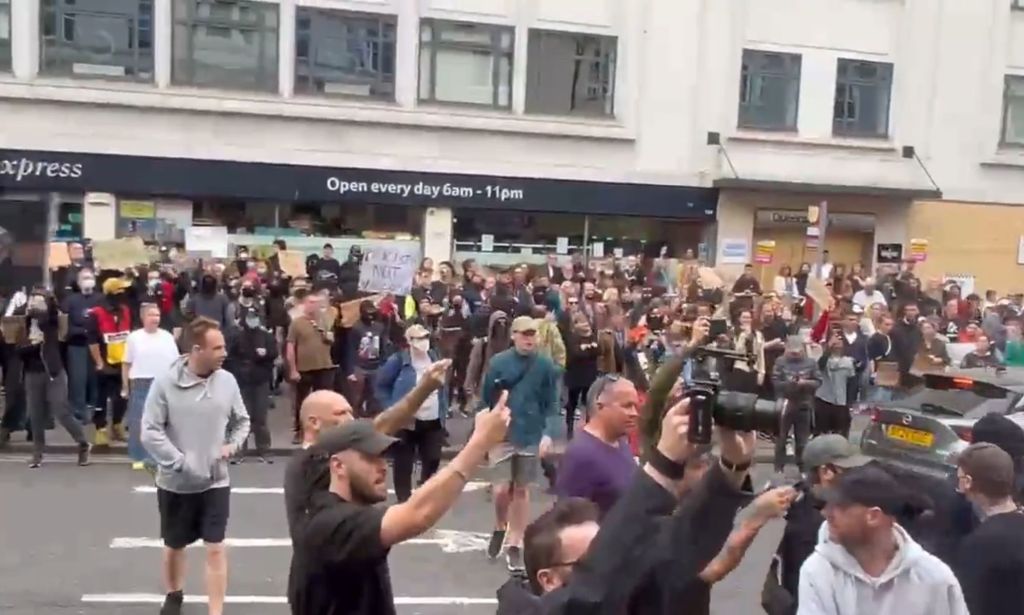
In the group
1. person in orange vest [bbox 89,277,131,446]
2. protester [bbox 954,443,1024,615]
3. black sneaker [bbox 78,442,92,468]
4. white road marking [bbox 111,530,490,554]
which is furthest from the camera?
person in orange vest [bbox 89,277,131,446]

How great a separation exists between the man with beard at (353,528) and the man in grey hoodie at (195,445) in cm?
303

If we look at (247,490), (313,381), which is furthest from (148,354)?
(313,381)

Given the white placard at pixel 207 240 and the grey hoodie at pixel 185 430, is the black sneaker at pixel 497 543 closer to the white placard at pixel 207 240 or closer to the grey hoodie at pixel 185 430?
the grey hoodie at pixel 185 430

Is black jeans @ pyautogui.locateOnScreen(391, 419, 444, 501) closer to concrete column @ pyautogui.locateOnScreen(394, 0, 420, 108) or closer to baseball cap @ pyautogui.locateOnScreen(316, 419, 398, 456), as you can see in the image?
baseball cap @ pyautogui.locateOnScreen(316, 419, 398, 456)

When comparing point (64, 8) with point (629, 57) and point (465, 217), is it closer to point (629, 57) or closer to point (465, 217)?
point (465, 217)

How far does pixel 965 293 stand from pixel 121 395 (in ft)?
64.1

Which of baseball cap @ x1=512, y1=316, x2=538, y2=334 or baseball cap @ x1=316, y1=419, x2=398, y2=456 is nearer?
baseball cap @ x1=316, y1=419, x2=398, y2=456

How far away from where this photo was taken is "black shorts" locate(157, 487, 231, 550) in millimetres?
6812

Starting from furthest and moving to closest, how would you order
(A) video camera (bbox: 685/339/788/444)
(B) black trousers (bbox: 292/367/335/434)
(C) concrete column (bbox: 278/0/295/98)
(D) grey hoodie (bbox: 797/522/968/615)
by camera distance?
(C) concrete column (bbox: 278/0/295/98), (B) black trousers (bbox: 292/367/335/434), (D) grey hoodie (bbox: 797/522/968/615), (A) video camera (bbox: 685/339/788/444)

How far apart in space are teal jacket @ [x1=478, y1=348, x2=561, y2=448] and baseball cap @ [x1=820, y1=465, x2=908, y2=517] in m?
4.82

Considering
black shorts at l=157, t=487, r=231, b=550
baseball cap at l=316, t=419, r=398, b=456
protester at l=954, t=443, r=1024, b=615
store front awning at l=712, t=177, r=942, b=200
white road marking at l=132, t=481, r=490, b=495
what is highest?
store front awning at l=712, t=177, r=942, b=200

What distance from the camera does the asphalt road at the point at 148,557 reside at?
7.72 m

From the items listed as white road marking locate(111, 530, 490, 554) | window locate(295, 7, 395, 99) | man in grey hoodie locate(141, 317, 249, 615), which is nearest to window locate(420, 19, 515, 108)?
window locate(295, 7, 395, 99)

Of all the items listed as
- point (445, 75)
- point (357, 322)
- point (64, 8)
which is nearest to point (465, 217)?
point (445, 75)
